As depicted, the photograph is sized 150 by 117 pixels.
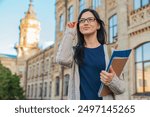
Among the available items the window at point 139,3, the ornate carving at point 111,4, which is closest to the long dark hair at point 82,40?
the window at point 139,3

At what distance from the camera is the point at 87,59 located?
2619mm

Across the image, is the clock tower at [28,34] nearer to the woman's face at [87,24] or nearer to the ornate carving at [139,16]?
the ornate carving at [139,16]

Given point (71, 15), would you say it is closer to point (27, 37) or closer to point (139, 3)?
point (139, 3)

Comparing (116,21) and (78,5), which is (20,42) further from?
(116,21)

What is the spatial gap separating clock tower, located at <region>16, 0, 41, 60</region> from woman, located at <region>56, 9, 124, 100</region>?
45992mm

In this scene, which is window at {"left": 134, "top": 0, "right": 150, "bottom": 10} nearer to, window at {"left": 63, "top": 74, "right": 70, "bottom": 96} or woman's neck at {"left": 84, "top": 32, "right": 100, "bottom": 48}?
window at {"left": 63, "top": 74, "right": 70, "bottom": 96}

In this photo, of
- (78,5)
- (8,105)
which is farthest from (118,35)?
(8,105)

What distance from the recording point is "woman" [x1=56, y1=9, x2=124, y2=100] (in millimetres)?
2525

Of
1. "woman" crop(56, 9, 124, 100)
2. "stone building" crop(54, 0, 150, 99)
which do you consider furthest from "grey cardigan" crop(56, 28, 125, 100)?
"stone building" crop(54, 0, 150, 99)

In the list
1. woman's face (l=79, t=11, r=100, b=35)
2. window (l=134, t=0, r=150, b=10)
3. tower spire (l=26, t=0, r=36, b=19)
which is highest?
tower spire (l=26, t=0, r=36, b=19)

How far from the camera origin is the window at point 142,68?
43.5ft

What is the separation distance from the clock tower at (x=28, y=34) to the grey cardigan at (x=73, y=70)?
1811 inches

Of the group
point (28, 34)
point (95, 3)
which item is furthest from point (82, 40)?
point (28, 34)

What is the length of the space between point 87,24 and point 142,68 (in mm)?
11448
